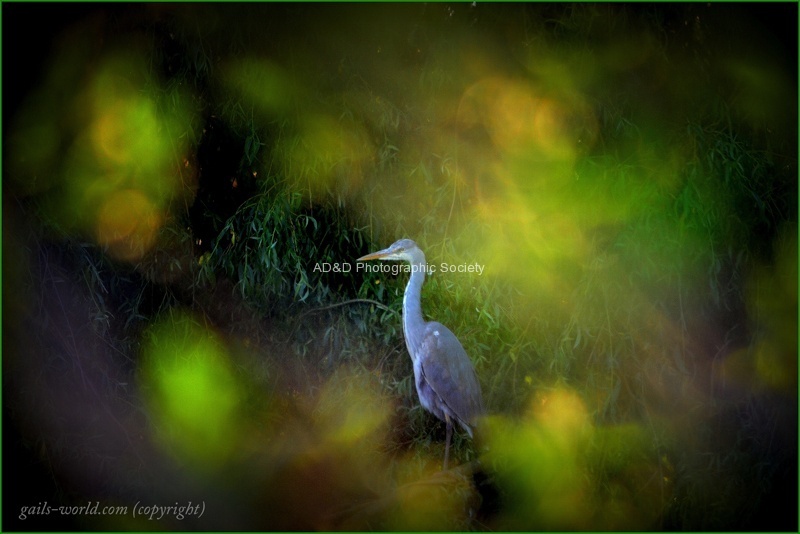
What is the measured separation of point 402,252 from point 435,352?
0.37 m

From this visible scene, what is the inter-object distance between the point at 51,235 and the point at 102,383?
60 cm

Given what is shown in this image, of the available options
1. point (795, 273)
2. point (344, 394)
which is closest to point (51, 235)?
point (344, 394)

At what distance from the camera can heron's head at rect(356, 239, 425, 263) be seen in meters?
2.37

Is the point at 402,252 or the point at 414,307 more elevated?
the point at 402,252

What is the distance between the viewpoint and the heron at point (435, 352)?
2.38 meters

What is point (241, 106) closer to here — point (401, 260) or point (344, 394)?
point (401, 260)

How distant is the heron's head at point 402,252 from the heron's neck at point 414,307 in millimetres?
17

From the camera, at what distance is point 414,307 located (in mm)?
2385
